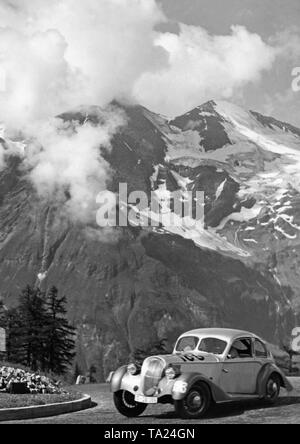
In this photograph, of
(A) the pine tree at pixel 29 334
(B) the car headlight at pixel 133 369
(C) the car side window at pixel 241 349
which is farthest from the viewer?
(A) the pine tree at pixel 29 334

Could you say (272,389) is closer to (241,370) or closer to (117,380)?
(241,370)

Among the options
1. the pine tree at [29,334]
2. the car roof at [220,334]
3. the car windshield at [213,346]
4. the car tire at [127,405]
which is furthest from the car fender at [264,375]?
the pine tree at [29,334]

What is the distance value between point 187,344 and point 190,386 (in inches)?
107

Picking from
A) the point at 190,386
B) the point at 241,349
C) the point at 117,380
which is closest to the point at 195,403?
the point at 190,386

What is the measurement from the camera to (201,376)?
19.1m

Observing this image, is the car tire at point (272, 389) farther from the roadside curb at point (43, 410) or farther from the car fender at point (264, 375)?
the roadside curb at point (43, 410)

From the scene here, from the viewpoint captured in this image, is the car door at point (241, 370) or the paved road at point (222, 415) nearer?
the paved road at point (222, 415)

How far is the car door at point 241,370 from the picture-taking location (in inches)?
801

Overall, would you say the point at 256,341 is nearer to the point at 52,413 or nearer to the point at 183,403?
the point at 183,403
